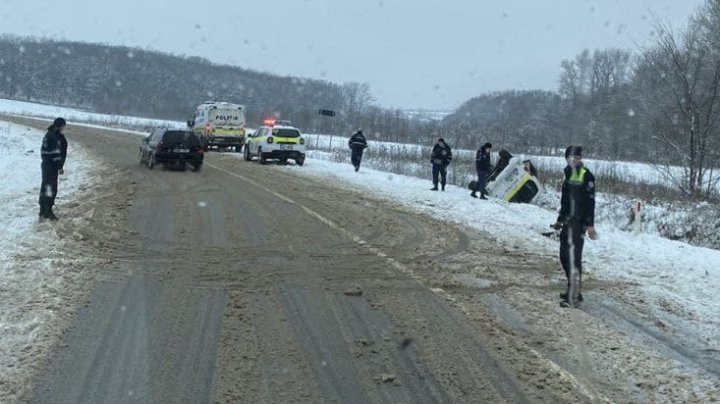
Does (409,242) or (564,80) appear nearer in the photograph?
(409,242)

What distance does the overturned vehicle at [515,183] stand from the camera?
19078 mm

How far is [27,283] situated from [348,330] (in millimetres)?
3831

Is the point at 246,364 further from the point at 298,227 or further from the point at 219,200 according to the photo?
the point at 219,200

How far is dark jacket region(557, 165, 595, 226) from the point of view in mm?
7684

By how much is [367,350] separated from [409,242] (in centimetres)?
557

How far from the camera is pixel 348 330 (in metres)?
6.13

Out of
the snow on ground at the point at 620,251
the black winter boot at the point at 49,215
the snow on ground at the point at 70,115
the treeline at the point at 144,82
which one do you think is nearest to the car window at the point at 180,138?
the snow on ground at the point at 620,251

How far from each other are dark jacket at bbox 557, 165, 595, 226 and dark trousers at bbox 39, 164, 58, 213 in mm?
8804

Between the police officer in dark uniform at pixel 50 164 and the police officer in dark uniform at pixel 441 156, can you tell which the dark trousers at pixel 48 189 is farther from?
the police officer in dark uniform at pixel 441 156

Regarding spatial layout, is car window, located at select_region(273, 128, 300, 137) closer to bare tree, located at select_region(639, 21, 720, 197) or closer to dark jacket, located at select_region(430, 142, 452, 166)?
dark jacket, located at select_region(430, 142, 452, 166)

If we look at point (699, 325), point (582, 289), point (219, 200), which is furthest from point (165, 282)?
point (219, 200)

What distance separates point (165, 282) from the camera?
25.2 feet

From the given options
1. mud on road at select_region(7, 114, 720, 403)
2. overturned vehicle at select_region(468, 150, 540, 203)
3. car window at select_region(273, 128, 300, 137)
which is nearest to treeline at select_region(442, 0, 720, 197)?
overturned vehicle at select_region(468, 150, 540, 203)

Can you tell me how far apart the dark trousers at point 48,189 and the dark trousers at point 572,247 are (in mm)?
8809
